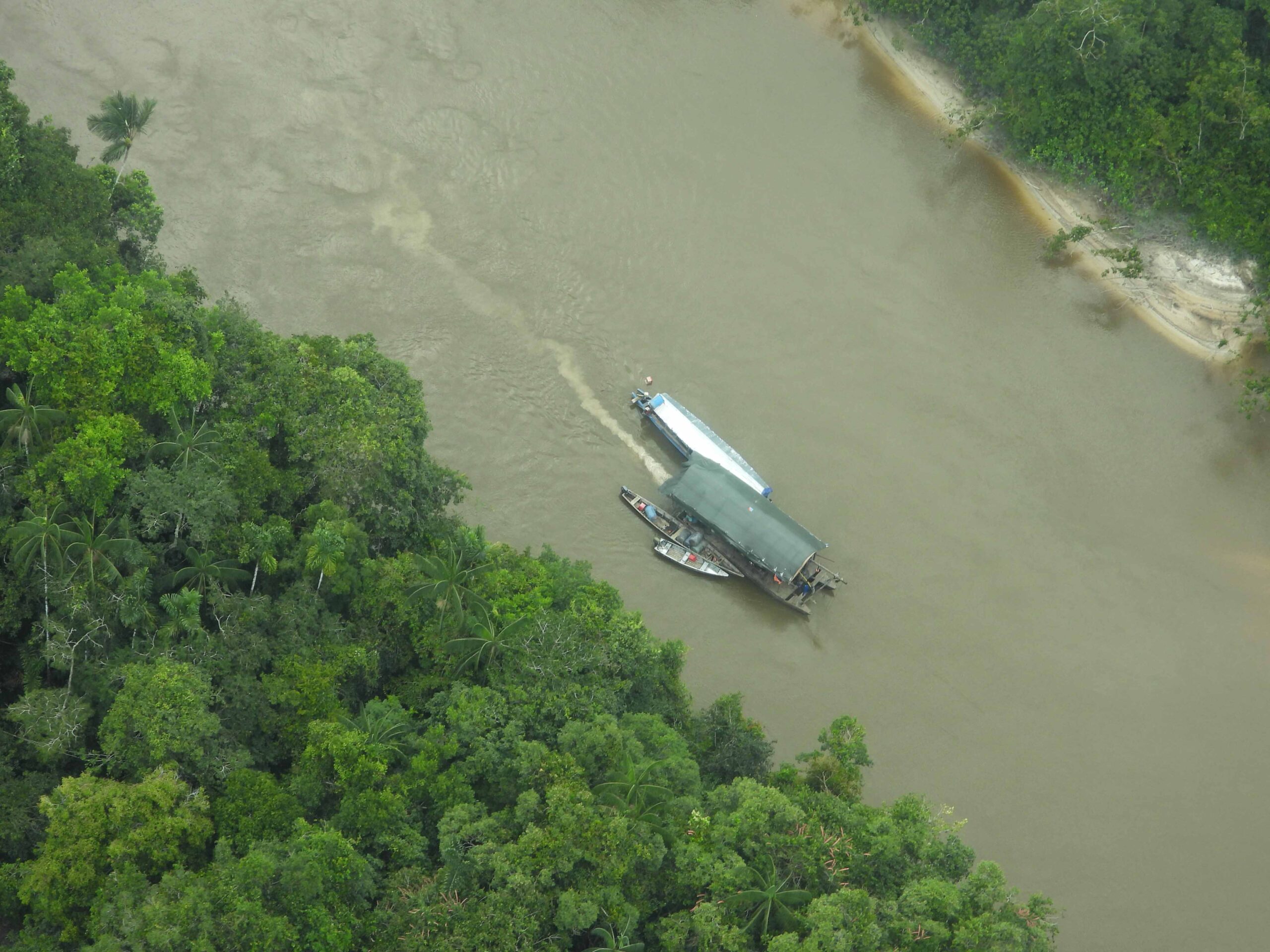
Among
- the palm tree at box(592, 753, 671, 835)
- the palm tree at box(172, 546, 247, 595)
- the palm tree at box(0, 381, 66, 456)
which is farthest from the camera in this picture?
the palm tree at box(172, 546, 247, 595)

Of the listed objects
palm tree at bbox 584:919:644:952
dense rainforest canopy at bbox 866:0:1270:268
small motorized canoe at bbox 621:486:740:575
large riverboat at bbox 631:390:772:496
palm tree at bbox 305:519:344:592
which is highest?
dense rainforest canopy at bbox 866:0:1270:268

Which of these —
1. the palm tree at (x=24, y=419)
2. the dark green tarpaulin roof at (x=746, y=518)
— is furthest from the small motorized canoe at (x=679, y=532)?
the palm tree at (x=24, y=419)

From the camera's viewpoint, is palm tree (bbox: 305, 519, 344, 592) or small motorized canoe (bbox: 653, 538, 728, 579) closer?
palm tree (bbox: 305, 519, 344, 592)

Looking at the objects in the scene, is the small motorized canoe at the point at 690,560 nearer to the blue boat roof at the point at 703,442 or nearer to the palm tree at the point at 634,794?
the blue boat roof at the point at 703,442

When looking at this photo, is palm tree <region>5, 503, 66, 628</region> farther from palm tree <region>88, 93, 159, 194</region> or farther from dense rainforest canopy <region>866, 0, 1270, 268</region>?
dense rainforest canopy <region>866, 0, 1270, 268</region>

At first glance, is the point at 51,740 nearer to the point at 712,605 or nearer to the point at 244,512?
the point at 244,512

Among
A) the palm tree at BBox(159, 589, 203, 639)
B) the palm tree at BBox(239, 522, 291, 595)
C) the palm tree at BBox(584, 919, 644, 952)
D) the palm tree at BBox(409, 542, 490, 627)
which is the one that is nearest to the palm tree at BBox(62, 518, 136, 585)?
the palm tree at BBox(159, 589, 203, 639)

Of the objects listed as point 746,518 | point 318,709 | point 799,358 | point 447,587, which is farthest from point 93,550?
point 799,358

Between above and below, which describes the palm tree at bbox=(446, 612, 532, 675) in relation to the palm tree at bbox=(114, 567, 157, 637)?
above
